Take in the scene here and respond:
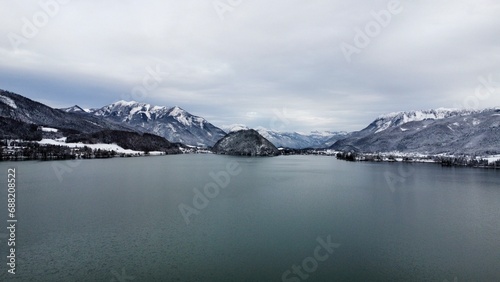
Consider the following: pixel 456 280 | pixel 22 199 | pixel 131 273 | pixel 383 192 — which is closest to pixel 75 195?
pixel 22 199

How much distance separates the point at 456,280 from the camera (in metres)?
→ 18.3

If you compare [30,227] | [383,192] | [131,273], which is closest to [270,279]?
[131,273]

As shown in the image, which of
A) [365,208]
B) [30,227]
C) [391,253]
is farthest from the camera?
[365,208]

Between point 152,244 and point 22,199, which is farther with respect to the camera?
point 22,199

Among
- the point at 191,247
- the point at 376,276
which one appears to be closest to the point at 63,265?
the point at 191,247

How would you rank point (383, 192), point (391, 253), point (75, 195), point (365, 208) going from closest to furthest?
point (391, 253)
point (365, 208)
point (75, 195)
point (383, 192)

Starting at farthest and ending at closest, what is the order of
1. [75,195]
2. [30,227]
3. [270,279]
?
[75,195] → [30,227] → [270,279]

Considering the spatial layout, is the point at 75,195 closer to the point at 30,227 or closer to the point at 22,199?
the point at 22,199

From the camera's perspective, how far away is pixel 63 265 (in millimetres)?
19219

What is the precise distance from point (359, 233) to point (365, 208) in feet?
37.9

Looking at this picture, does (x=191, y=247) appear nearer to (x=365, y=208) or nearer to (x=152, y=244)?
(x=152, y=244)

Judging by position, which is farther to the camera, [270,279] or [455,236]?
[455,236]

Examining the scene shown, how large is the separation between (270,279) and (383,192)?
39653 mm

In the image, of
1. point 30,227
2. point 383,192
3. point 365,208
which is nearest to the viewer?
point 30,227
